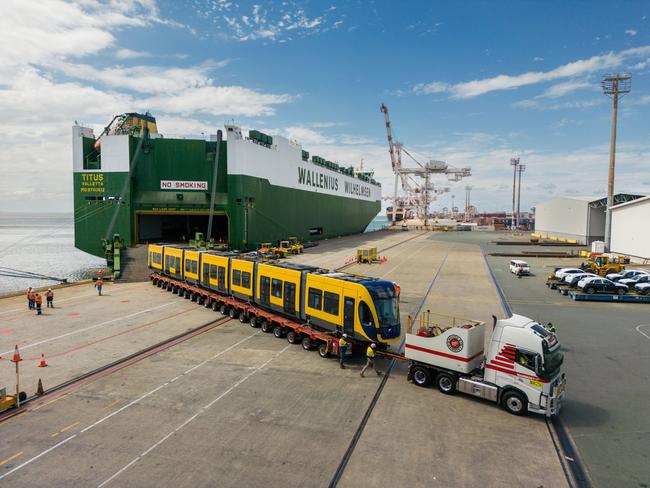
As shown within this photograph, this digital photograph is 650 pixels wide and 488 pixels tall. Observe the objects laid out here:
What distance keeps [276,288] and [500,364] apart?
11.0 m

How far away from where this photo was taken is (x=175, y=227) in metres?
58.0

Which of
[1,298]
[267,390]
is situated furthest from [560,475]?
[1,298]

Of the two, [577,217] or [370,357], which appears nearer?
[370,357]

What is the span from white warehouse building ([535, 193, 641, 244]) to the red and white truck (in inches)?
2746

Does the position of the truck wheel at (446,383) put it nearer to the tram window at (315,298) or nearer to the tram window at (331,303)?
the tram window at (331,303)

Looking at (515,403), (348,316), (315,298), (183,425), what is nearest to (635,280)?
(515,403)

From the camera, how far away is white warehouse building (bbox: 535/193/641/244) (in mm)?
74500

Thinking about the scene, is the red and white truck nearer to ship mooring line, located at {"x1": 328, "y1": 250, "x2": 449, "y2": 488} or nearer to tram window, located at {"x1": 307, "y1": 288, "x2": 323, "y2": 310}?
ship mooring line, located at {"x1": 328, "y1": 250, "x2": 449, "y2": 488}

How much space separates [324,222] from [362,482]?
7355cm

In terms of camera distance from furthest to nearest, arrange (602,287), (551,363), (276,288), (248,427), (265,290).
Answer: (602,287) → (265,290) → (276,288) → (551,363) → (248,427)

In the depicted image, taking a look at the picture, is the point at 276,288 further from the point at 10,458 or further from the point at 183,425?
the point at 10,458

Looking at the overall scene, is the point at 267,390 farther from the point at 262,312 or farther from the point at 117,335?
the point at 117,335

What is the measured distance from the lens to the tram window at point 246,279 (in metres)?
22.1

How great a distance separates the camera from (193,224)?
59562mm
